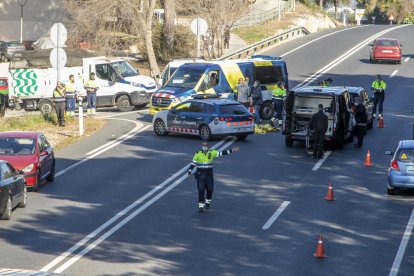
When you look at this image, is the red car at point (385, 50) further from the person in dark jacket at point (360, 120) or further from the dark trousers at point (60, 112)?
the dark trousers at point (60, 112)

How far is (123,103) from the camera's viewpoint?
126 ft

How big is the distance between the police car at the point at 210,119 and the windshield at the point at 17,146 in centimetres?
→ 728

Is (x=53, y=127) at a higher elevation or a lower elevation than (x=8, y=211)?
higher

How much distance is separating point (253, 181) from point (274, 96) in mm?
10597

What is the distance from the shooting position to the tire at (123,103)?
125 feet

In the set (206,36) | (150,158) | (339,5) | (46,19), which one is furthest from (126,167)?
(339,5)

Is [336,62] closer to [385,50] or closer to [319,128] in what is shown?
[385,50]

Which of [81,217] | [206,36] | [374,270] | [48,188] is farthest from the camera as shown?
[206,36]

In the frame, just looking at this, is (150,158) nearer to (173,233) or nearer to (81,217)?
(81,217)

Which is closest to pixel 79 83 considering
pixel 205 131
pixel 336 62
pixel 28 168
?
pixel 205 131

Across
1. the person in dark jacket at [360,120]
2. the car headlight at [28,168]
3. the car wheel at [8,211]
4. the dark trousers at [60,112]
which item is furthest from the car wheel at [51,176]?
the person in dark jacket at [360,120]

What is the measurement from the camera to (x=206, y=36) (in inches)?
2140

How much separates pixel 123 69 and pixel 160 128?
910 cm

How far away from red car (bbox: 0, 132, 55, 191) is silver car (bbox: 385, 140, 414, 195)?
821 cm
